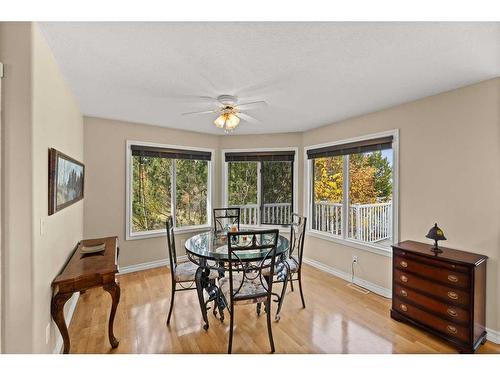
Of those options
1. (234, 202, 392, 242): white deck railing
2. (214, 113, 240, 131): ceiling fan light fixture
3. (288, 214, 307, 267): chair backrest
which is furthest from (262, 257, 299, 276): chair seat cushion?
(214, 113, 240, 131): ceiling fan light fixture

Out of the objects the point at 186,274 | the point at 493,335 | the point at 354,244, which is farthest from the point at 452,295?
the point at 186,274

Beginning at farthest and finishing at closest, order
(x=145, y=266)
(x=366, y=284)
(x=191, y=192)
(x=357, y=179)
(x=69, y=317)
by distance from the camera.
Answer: (x=191, y=192) → (x=145, y=266) → (x=357, y=179) → (x=366, y=284) → (x=69, y=317)

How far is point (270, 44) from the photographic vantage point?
1.65m

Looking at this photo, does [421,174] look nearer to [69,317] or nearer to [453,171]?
[453,171]

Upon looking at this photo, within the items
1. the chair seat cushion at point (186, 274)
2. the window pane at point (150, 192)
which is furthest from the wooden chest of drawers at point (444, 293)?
the window pane at point (150, 192)

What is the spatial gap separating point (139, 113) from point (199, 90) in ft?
4.41

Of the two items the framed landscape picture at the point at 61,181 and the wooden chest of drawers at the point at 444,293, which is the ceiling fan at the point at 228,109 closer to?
the framed landscape picture at the point at 61,181

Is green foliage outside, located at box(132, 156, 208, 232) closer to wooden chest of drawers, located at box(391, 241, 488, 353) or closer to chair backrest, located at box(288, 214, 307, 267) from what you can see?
chair backrest, located at box(288, 214, 307, 267)

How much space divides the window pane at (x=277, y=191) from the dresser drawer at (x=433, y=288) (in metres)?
2.29

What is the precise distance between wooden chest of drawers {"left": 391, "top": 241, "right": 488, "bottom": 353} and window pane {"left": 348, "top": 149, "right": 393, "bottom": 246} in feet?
3.34

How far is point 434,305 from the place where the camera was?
7.16 feet

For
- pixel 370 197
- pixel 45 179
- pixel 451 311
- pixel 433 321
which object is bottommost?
pixel 433 321

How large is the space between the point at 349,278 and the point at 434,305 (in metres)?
1.38
